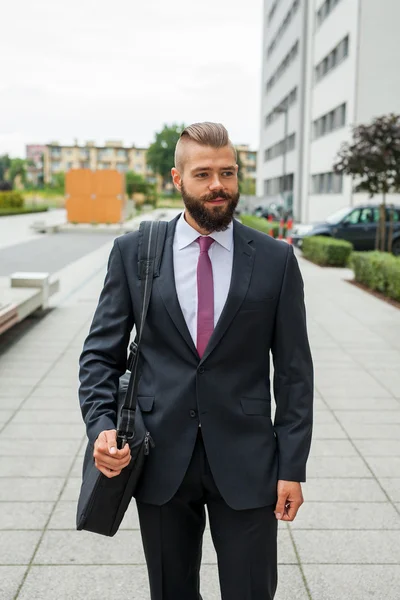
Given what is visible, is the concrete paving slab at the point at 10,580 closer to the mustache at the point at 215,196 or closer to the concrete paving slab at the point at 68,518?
the concrete paving slab at the point at 68,518

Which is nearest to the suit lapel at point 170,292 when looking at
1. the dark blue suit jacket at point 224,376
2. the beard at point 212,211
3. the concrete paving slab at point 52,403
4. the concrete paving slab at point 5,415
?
the dark blue suit jacket at point 224,376

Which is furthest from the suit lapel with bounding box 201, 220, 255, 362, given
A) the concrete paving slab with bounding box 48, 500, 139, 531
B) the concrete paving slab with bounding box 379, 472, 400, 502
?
the concrete paving slab with bounding box 379, 472, 400, 502

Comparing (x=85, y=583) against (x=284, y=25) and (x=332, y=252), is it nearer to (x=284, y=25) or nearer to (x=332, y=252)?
(x=332, y=252)

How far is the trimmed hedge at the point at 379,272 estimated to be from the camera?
44.7 ft

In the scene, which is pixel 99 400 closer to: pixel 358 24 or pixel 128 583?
pixel 128 583

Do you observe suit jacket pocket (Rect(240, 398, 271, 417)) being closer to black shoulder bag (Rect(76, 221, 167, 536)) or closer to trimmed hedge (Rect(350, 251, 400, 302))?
black shoulder bag (Rect(76, 221, 167, 536))

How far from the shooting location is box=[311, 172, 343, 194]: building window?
40.7 metres

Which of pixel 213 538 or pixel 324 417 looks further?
pixel 324 417

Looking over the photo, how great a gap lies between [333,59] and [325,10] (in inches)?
145

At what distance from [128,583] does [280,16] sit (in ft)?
220

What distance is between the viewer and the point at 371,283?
15234 mm

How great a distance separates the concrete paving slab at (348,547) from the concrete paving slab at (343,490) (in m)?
0.46

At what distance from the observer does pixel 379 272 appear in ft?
47.8

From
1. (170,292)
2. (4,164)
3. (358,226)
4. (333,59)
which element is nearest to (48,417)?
(170,292)
